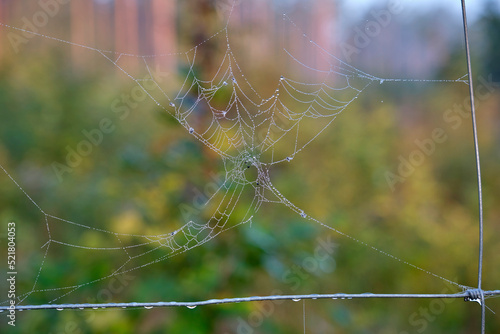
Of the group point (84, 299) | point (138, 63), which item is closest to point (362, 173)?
point (138, 63)

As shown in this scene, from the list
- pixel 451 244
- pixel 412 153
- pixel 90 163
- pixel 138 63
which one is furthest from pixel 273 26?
pixel 451 244

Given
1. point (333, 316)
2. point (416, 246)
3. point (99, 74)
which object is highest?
point (99, 74)

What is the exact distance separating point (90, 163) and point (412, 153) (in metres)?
2.27

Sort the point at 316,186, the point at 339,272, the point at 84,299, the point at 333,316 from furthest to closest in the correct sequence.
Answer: the point at 316,186
the point at 339,272
the point at 84,299
the point at 333,316

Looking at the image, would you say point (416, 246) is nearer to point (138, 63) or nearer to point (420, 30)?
point (420, 30)

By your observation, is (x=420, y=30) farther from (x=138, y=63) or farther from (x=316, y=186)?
(x=138, y=63)

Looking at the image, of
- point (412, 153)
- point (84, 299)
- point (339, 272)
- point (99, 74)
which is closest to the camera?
point (84, 299)

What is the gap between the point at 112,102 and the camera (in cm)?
335

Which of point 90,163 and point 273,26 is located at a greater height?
point 273,26

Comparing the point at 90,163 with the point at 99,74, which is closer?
the point at 90,163

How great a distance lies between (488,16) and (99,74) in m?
3.10

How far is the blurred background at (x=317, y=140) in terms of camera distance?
2.65 m

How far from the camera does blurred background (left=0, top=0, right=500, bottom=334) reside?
2650mm

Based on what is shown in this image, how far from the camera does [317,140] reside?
3.42 meters
